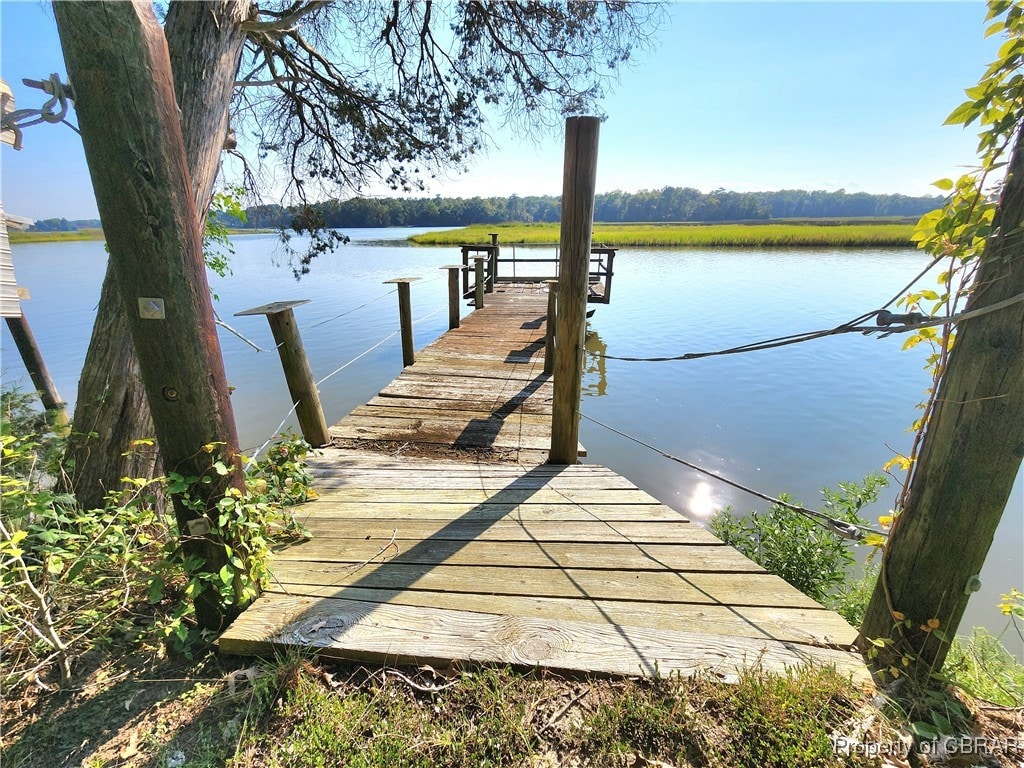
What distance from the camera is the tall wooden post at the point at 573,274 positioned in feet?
8.09

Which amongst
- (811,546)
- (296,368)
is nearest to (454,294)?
(296,368)

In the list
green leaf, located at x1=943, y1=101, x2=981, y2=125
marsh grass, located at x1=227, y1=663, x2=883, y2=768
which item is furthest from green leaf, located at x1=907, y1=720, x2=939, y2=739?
green leaf, located at x1=943, y1=101, x2=981, y2=125

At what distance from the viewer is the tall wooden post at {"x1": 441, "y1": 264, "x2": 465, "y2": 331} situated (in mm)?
6797

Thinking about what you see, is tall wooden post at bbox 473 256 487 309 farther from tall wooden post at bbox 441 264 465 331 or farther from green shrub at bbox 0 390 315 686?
green shrub at bbox 0 390 315 686

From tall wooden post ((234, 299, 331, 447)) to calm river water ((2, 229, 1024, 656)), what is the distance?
3396mm

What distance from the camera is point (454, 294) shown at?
7.19m

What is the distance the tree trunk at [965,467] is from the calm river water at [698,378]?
5.15 feet

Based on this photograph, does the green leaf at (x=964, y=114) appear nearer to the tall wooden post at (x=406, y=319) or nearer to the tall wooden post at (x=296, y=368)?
the tall wooden post at (x=296, y=368)

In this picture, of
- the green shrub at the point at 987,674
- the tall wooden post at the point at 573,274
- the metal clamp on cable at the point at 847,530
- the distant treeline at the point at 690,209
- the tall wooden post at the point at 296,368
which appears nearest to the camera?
the green shrub at the point at 987,674

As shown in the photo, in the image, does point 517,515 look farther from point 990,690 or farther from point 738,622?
point 990,690

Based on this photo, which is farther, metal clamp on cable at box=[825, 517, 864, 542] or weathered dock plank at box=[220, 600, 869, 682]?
metal clamp on cable at box=[825, 517, 864, 542]

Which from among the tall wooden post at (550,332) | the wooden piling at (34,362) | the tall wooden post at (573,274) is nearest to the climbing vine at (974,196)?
the tall wooden post at (573,274)

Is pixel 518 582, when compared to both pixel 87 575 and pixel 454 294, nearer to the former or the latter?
pixel 87 575

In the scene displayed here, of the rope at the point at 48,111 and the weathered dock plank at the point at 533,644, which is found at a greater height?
the rope at the point at 48,111
